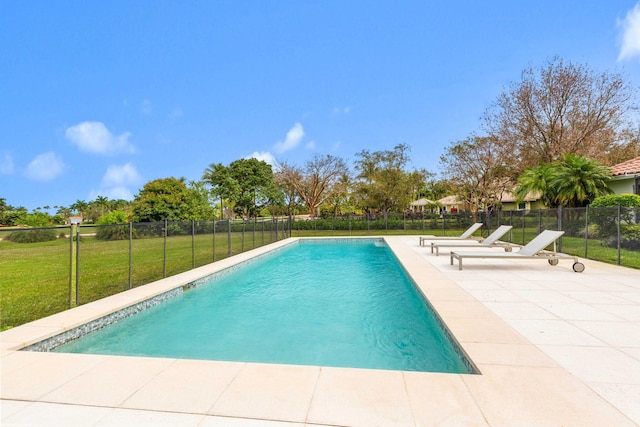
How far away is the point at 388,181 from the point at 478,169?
299 inches

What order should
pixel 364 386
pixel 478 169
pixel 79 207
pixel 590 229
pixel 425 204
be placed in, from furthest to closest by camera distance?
1. pixel 79 207
2. pixel 425 204
3. pixel 478 169
4. pixel 590 229
5. pixel 364 386

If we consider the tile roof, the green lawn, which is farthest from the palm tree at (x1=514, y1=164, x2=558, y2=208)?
the green lawn

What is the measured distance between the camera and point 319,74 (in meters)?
21.1

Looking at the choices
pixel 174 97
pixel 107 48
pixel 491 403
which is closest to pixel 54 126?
pixel 174 97

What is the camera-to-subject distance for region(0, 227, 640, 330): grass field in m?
5.46

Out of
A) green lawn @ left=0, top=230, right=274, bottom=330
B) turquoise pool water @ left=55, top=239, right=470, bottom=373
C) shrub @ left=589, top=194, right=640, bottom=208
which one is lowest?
turquoise pool water @ left=55, top=239, right=470, bottom=373

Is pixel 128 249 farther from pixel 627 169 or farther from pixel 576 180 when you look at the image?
pixel 627 169

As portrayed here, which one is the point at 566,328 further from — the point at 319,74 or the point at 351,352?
the point at 319,74

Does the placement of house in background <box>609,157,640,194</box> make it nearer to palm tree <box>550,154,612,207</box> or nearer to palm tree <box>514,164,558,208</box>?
palm tree <box>550,154,612,207</box>

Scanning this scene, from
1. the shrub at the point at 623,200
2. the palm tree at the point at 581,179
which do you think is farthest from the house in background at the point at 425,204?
the shrub at the point at 623,200

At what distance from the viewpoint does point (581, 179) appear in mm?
13211

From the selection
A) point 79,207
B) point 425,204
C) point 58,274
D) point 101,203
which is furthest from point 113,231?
point 79,207

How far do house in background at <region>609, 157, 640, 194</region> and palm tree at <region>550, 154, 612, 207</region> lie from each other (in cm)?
48

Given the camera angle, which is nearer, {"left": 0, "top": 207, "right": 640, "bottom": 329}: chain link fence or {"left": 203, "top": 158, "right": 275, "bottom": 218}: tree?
{"left": 0, "top": 207, "right": 640, "bottom": 329}: chain link fence
